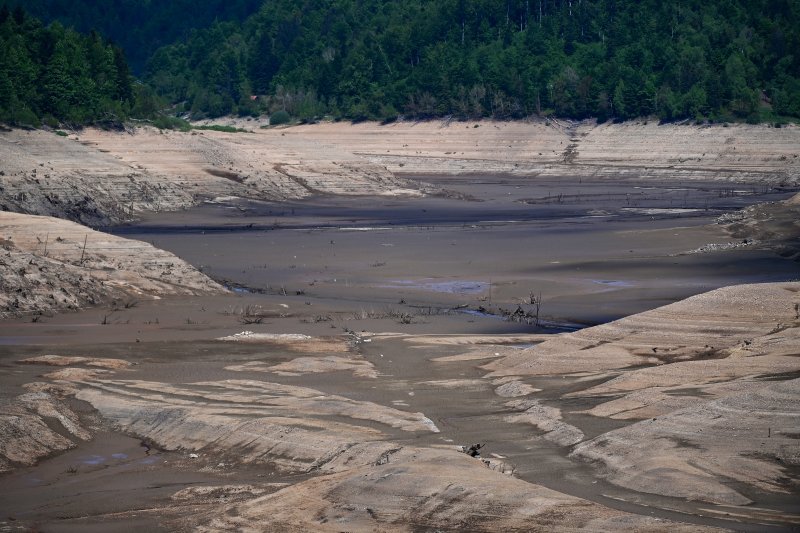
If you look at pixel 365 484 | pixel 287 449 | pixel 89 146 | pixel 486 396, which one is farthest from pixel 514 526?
pixel 89 146

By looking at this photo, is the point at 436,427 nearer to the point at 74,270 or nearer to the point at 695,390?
the point at 695,390

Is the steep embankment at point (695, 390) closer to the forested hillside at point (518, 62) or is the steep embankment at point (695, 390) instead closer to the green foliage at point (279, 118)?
the forested hillside at point (518, 62)

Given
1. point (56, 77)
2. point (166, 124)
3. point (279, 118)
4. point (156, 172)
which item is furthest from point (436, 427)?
point (279, 118)

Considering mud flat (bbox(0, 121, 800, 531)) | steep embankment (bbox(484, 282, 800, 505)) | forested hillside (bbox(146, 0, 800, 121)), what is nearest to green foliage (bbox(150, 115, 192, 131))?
mud flat (bbox(0, 121, 800, 531))

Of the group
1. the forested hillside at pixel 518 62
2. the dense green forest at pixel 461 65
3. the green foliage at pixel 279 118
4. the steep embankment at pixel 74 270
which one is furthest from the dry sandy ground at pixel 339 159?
the steep embankment at pixel 74 270

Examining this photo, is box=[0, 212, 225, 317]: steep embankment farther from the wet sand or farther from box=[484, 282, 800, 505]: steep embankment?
box=[484, 282, 800, 505]: steep embankment

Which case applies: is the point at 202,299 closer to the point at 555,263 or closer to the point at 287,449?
the point at 555,263
